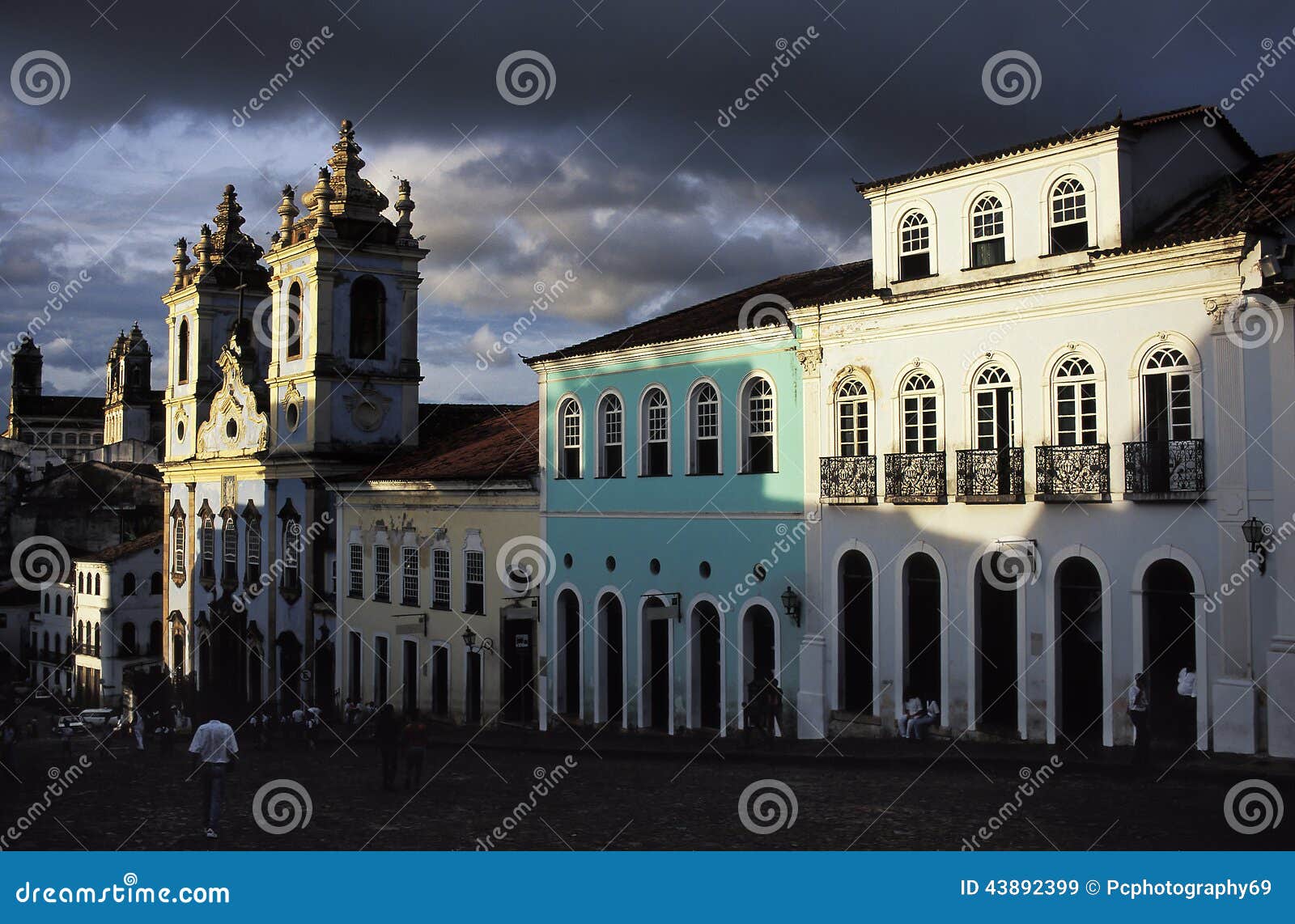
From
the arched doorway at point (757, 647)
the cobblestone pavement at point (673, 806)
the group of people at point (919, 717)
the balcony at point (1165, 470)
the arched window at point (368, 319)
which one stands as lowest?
the cobblestone pavement at point (673, 806)

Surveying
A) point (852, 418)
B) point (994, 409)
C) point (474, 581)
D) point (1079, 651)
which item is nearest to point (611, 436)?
point (474, 581)

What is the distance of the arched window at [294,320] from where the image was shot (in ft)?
135

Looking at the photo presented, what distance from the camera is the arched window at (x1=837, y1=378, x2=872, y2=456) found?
77.6 ft

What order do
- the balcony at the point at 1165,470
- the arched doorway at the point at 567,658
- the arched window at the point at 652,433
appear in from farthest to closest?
the arched doorway at the point at 567,658
the arched window at the point at 652,433
the balcony at the point at 1165,470

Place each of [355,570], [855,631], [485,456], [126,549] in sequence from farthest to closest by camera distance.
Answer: [126,549] → [355,570] → [485,456] → [855,631]

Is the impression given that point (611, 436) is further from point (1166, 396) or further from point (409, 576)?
point (1166, 396)

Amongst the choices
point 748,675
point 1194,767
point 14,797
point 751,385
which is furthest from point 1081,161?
point 14,797

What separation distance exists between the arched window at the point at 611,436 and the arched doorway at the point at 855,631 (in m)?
6.47

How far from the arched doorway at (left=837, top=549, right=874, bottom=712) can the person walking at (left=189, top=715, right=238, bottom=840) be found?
1173 centimetres

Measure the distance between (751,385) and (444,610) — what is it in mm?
11611

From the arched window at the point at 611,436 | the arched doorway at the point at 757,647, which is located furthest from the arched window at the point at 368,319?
the arched doorway at the point at 757,647

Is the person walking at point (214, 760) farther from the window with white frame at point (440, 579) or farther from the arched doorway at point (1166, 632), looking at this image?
the window with white frame at point (440, 579)

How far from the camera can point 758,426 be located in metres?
25.5

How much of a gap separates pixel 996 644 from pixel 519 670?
12.9 meters
